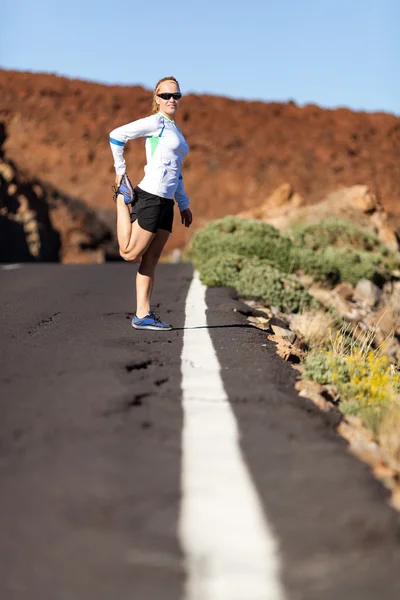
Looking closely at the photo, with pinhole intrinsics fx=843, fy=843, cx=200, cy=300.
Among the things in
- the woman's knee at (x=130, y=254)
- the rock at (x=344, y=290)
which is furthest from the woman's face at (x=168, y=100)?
the rock at (x=344, y=290)

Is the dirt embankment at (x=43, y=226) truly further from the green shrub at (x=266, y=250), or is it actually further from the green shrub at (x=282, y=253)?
the green shrub at (x=266, y=250)

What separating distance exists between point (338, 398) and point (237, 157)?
6192 cm

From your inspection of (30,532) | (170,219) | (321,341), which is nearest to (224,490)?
(30,532)

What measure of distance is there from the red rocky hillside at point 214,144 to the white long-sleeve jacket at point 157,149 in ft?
173

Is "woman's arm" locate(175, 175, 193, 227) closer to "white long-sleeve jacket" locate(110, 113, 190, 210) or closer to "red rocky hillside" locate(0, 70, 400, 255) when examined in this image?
"white long-sleeve jacket" locate(110, 113, 190, 210)

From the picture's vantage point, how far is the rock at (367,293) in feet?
50.4

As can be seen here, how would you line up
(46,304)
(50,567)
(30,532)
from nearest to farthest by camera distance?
(50,567), (30,532), (46,304)

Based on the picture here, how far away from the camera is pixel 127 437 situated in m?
3.83

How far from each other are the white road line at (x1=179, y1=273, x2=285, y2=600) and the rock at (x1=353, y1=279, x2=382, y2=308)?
1117 centimetres

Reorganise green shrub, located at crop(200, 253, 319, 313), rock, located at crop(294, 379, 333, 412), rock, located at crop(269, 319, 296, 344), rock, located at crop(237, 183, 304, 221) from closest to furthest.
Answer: rock, located at crop(294, 379, 333, 412)
rock, located at crop(269, 319, 296, 344)
green shrub, located at crop(200, 253, 319, 313)
rock, located at crop(237, 183, 304, 221)

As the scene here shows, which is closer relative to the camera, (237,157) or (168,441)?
(168,441)

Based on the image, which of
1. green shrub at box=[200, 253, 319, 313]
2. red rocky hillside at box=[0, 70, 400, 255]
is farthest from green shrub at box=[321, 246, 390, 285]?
red rocky hillside at box=[0, 70, 400, 255]

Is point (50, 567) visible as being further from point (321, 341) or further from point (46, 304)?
point (46, 304)

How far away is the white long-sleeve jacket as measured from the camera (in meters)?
6.91
